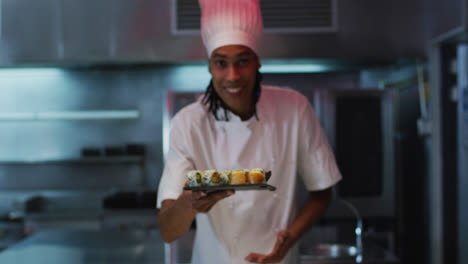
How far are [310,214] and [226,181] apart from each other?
A: 55cm

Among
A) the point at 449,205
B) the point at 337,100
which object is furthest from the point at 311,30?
the point at 449,205

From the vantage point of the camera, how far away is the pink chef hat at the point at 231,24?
143cm

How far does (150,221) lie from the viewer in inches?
133

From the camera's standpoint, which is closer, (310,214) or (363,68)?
(310,214)

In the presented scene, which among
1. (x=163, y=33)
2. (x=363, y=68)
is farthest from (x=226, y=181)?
(x=363, y=68)

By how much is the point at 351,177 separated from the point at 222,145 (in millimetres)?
1551

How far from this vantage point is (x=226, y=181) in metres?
1.10

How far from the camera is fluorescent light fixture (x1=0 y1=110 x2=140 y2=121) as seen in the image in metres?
3.82

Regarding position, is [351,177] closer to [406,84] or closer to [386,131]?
[386,131]

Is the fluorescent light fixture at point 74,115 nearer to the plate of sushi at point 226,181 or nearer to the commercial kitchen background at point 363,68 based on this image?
the commercial kitchen background at point 363,68

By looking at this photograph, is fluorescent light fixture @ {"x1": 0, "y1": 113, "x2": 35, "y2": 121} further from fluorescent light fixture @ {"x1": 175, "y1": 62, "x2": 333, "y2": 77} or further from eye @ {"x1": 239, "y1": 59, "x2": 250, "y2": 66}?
eye @ {"x1": 239, "y1": 59, "x2": 250, "y2": 66}

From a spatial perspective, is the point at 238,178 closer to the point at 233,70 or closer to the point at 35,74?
the point at 233,70

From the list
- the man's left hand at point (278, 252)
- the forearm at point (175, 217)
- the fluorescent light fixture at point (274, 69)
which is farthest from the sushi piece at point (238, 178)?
the fluorescent light fixture at point (274, 69)

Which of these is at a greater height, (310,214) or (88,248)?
(310,214)
